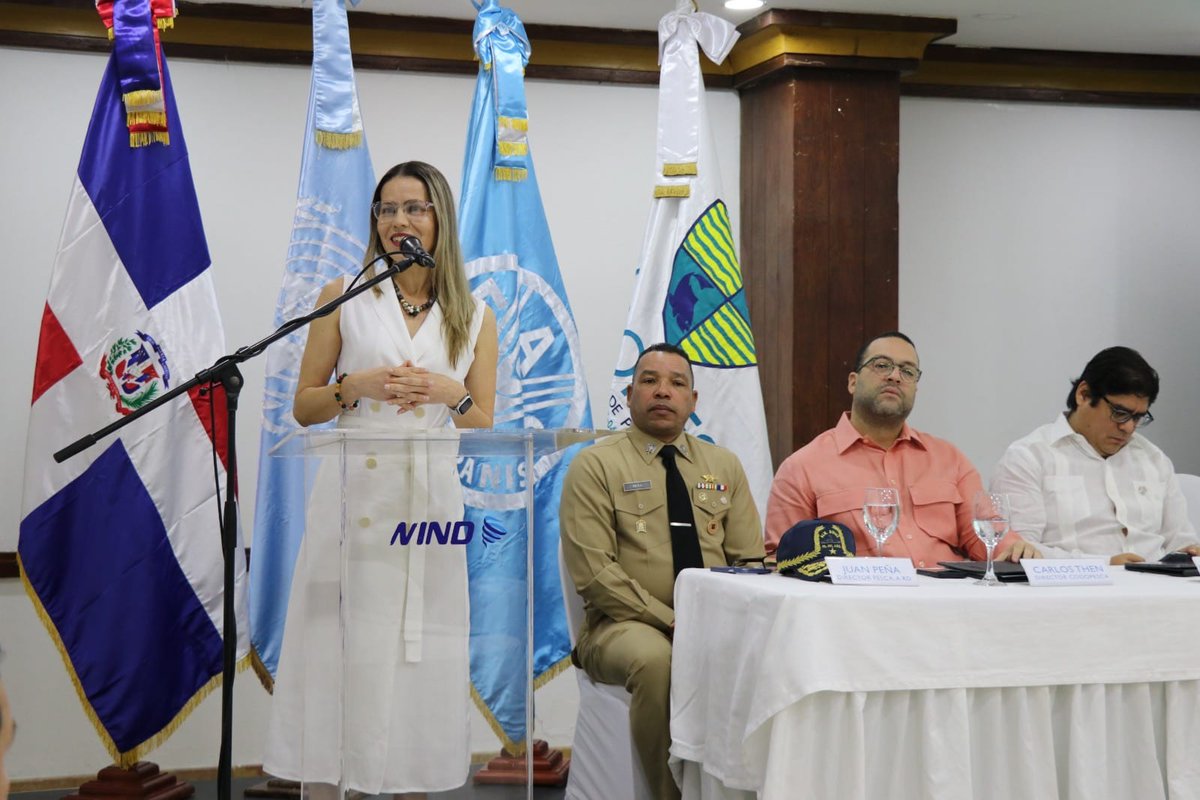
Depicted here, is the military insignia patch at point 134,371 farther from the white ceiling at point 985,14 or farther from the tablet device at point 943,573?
the tablet device at point 943,573

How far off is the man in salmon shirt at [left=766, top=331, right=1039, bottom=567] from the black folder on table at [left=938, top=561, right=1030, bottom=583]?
0.61 metres

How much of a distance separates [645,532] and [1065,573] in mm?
1121

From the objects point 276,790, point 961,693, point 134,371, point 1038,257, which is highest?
point 1038,257

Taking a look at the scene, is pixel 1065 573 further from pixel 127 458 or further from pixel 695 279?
pixel 127 458

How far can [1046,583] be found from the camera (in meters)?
2.57

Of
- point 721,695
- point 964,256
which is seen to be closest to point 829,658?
point 721,695

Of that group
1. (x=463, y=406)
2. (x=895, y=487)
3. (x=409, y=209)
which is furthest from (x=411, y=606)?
(x=895, y=487)

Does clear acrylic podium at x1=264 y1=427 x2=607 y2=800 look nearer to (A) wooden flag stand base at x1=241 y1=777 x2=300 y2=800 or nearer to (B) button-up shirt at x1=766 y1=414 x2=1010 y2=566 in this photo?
(B) button-up shirt at x1=766 y1=414 x2=1010 y2=566

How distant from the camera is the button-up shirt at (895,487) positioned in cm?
343

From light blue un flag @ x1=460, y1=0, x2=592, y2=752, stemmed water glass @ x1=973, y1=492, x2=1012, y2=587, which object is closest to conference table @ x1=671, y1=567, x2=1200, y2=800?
stemmed water glass @ x1=973, y1=492, x2=1012, y2=587

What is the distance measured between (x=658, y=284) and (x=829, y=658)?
92.2 inches

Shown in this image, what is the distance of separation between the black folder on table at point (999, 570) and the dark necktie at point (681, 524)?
0.74m

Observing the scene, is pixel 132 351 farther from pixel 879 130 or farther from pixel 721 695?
pixel 879 130

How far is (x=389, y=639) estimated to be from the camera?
252cm
